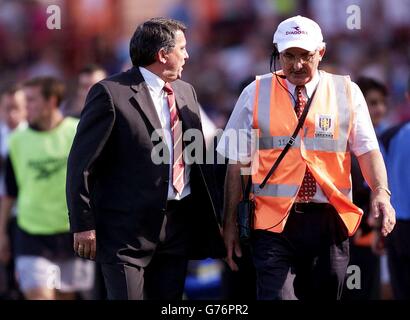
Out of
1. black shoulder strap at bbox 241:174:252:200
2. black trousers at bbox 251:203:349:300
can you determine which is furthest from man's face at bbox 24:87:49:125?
black trousers at bbox 251:203:349:300

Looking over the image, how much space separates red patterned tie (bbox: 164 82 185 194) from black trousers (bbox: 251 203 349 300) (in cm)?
55

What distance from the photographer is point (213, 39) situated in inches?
609

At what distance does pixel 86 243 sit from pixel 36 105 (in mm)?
3383

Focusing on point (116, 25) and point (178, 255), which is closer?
point (178, 255)

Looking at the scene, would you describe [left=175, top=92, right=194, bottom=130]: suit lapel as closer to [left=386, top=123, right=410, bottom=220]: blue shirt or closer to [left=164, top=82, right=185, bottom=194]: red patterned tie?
[left=164, top=82, right=185, bottom=194]: red patterned tie

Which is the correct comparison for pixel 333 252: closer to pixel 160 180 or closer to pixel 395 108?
pixel 160 180

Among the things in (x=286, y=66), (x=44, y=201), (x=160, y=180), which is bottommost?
(x=44, y=201)

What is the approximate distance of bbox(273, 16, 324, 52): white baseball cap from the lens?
22.6ft

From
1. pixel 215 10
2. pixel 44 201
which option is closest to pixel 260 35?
pixel 215 10

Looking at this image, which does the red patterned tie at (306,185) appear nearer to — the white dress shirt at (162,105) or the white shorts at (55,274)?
the white dress shirt at (162,105)

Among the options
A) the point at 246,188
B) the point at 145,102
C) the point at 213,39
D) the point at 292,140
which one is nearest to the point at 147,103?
the point at 145,102

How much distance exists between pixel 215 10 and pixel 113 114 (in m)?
8.69

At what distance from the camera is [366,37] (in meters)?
14.4

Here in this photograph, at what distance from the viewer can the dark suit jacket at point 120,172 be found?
6.99 metres
